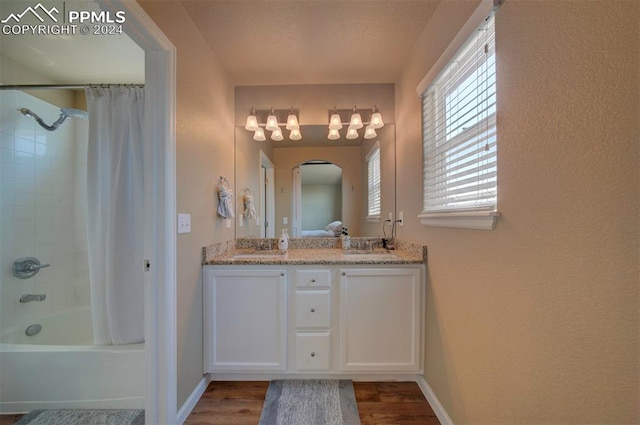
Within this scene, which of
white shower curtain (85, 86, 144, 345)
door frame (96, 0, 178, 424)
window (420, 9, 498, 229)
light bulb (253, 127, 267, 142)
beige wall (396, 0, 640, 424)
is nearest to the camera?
beige wall (396, 0, 640, 424)

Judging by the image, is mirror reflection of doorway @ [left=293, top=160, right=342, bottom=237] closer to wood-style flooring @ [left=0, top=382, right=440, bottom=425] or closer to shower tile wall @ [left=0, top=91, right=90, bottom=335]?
wood-style flooring @ [left=0, top=382, right=440, bottom=425]

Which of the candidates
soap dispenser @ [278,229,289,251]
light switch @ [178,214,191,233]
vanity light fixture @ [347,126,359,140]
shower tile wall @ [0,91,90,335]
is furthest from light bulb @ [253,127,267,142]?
shower tile wall @ [0,91,90,335]

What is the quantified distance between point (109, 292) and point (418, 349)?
84.9 inches

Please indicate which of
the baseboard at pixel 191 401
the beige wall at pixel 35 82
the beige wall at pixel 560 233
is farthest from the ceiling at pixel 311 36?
the baseboard at pixel 191 401

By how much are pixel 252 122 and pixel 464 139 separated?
172 cm

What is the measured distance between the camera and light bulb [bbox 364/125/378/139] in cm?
221

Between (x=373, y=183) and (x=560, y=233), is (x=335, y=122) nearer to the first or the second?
(x=373, y=183)

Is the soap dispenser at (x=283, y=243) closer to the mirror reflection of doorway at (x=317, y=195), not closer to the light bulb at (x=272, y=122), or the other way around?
the mirror reflection of doorway at (x=317, y=195)

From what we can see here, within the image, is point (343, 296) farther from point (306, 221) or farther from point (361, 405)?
point (306, 221)

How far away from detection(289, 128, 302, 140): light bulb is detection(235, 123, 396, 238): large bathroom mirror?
2.0 inches

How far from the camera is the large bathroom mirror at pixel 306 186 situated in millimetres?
2318

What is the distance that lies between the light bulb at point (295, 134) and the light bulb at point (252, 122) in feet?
1.08

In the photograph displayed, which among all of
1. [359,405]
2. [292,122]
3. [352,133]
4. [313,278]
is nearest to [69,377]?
[313,278]

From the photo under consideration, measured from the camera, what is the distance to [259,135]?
2277mm
